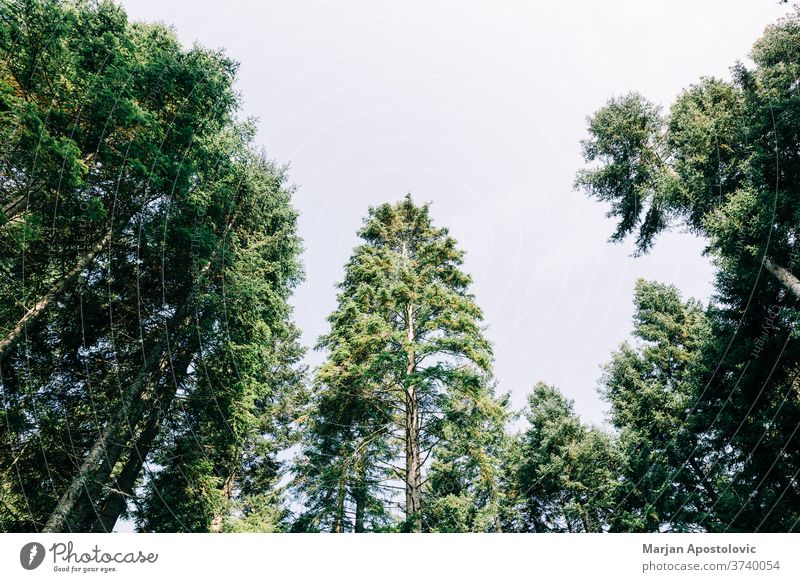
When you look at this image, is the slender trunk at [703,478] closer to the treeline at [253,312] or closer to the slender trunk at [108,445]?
the treeline at [253,312]

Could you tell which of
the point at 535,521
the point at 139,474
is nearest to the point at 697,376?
the point at 535,521

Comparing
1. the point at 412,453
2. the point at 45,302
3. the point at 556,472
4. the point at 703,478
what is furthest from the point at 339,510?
the point at 703,478

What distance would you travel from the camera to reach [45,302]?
9359mm

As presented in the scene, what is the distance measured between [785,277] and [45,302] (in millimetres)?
18755

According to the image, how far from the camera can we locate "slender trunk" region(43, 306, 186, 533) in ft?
28.6

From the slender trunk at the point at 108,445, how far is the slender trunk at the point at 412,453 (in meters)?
7.73

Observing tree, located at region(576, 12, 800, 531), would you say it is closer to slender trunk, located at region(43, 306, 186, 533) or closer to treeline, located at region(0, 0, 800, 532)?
treeline, located at region(0, 0, 800, 532)

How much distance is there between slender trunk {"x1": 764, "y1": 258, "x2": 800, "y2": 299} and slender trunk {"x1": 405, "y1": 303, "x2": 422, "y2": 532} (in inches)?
392

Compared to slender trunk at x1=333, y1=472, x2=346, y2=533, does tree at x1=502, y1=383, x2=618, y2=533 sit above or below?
above

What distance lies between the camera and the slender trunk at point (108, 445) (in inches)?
344

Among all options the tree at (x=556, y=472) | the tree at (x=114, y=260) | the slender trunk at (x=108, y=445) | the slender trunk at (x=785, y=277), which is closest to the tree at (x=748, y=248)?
the slender trunk at (x=785, y=277)
